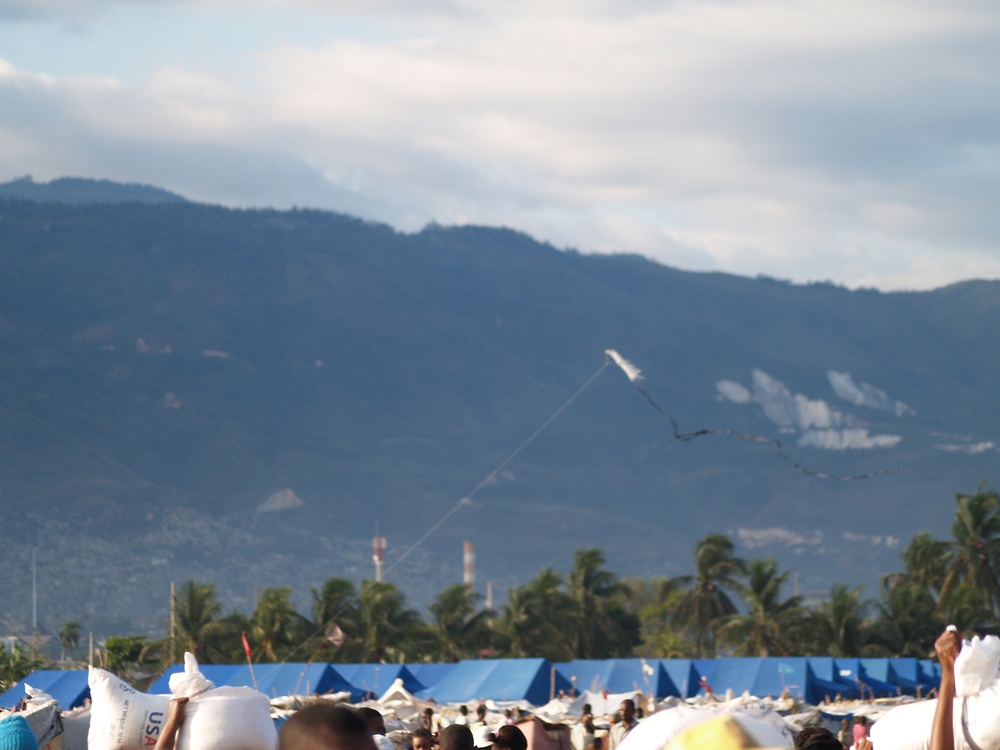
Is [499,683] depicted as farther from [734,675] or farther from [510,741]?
[510,741]

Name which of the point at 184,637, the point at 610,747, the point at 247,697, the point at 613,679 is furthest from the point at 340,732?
the point at 184,637

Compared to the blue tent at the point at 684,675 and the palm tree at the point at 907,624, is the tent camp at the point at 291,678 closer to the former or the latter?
the blue tent at the point at 684,675

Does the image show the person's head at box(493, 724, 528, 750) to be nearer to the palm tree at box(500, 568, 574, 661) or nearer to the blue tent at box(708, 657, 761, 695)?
the blue tent at box(708, 657, 761, 695)

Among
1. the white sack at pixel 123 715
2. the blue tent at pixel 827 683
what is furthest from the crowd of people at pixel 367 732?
the blue tent at pixel 827 683

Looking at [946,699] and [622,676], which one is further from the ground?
[946,699]

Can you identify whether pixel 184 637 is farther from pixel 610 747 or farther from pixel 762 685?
pixel 610 747

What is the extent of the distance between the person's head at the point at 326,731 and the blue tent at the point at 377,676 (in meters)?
38.6

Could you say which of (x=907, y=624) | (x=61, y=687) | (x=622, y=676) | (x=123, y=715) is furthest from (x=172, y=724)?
(x=907, y=624)

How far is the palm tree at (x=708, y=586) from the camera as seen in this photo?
7975cm

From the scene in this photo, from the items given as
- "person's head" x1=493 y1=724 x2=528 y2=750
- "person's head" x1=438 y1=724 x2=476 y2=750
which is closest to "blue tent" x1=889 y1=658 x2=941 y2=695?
"person's head" x1=493 y1=724 x2=528 y2=750

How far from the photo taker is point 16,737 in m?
6.49

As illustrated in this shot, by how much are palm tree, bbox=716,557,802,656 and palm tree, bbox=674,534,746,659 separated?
202 inches

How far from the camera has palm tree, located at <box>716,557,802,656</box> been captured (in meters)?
72.1

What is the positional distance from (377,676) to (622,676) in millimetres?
6820
